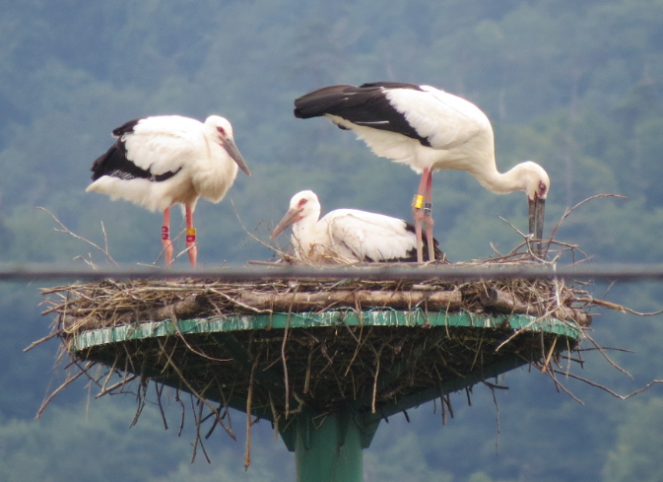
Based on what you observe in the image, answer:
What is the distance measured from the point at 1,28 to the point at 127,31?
19.2ft

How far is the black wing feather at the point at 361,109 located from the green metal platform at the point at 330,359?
2350 millimetres

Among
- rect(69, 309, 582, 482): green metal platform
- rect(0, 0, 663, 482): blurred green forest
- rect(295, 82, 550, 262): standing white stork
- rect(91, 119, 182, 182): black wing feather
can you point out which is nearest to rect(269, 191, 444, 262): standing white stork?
rect(295, 82, 550, 262): standing white stork

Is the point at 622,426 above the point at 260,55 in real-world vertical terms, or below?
below

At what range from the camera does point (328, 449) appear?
30.5 feet

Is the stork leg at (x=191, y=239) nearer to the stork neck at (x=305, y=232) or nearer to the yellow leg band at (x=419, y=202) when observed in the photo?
the stork neck at (x=305, y=232)

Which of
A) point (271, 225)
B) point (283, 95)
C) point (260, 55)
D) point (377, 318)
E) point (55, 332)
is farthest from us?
point (260, 55)

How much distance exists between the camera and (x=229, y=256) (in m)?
39.2

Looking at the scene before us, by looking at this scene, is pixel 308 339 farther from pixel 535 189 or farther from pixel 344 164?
pixel 344 164

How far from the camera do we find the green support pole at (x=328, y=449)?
9242 mm

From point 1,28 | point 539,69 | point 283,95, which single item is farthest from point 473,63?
point 1,28

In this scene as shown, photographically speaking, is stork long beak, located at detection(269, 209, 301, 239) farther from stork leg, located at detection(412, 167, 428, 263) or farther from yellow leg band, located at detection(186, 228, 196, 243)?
stork leg, located at detection(412, 167, 428, 263)

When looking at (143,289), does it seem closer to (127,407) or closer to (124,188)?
(124,188)

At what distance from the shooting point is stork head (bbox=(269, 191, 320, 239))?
11.1 m

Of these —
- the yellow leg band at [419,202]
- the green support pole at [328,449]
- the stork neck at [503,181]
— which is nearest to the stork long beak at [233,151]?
the yellow leg band at [419,202]
